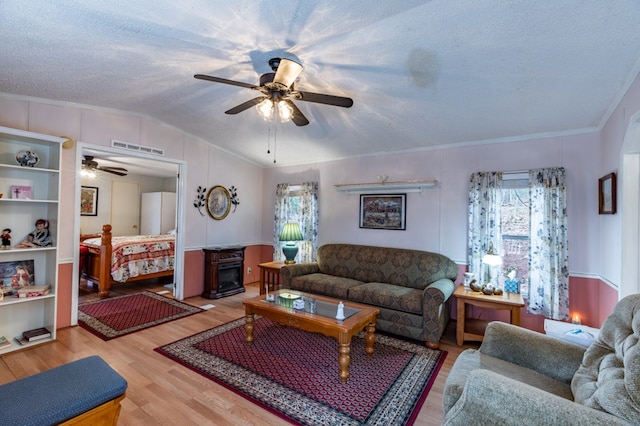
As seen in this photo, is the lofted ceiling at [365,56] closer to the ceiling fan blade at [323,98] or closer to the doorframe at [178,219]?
the ceiling fan blade at [323,98]

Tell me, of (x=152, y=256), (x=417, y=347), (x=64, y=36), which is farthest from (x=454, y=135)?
(x=152, y=256)

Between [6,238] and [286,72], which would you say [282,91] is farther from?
[6,238]

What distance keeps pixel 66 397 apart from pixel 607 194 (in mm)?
4433

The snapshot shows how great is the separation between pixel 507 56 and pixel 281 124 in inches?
104

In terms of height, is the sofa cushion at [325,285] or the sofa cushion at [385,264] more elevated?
the sofa cushion at [385,264]

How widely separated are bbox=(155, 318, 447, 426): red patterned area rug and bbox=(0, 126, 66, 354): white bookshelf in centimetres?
152

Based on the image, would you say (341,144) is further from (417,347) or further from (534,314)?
(534,314)

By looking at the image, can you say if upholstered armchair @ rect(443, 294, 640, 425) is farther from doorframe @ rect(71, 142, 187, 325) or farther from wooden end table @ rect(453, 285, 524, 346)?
doorframe @ rect(71, 142, 187, 325)

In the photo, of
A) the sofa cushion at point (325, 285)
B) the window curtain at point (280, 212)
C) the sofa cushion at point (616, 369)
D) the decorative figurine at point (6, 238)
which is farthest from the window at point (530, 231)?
the decorative figurine at point (6, 238)

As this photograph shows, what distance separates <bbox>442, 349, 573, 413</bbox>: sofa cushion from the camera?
151 cm

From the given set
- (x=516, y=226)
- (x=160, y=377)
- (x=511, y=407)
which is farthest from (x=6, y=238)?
(x=516, y=226)

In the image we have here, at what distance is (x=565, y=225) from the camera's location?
3.21m

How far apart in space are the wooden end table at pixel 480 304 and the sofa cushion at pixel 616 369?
1422 millimetres

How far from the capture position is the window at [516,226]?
3527 millimetres
